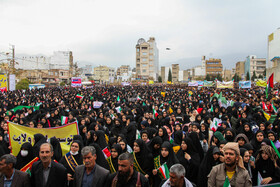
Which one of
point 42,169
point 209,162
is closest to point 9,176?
point 42,169

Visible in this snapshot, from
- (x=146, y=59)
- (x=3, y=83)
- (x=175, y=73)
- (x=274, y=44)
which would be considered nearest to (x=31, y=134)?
(x=3, y=83)

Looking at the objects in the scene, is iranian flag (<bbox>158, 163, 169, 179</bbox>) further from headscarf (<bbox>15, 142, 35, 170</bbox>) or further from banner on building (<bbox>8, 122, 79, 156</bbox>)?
banner on building (<bbox>8, 122, 79, 156</bbox>)

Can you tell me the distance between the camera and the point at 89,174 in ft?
10.3

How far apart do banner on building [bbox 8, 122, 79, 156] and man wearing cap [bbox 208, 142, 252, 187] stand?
3531mm

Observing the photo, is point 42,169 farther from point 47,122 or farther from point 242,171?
point 47,122

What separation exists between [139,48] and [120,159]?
77.1 m

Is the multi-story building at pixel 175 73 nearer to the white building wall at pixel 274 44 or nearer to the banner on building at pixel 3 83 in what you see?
the white building wall at pixel 274 44

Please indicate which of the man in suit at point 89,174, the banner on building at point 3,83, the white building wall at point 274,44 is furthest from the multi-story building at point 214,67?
the man in suit at point 89,174

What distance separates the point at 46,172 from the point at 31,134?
7.64 feet

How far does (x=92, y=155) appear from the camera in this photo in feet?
10.3

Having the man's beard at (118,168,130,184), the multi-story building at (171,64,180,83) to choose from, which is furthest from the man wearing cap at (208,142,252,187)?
the multi-story building at (171,64,180,83)

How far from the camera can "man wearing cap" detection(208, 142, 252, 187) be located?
113 inches

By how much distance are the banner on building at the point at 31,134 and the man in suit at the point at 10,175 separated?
6.84 feet

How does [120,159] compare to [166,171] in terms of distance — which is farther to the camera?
[166,171]
